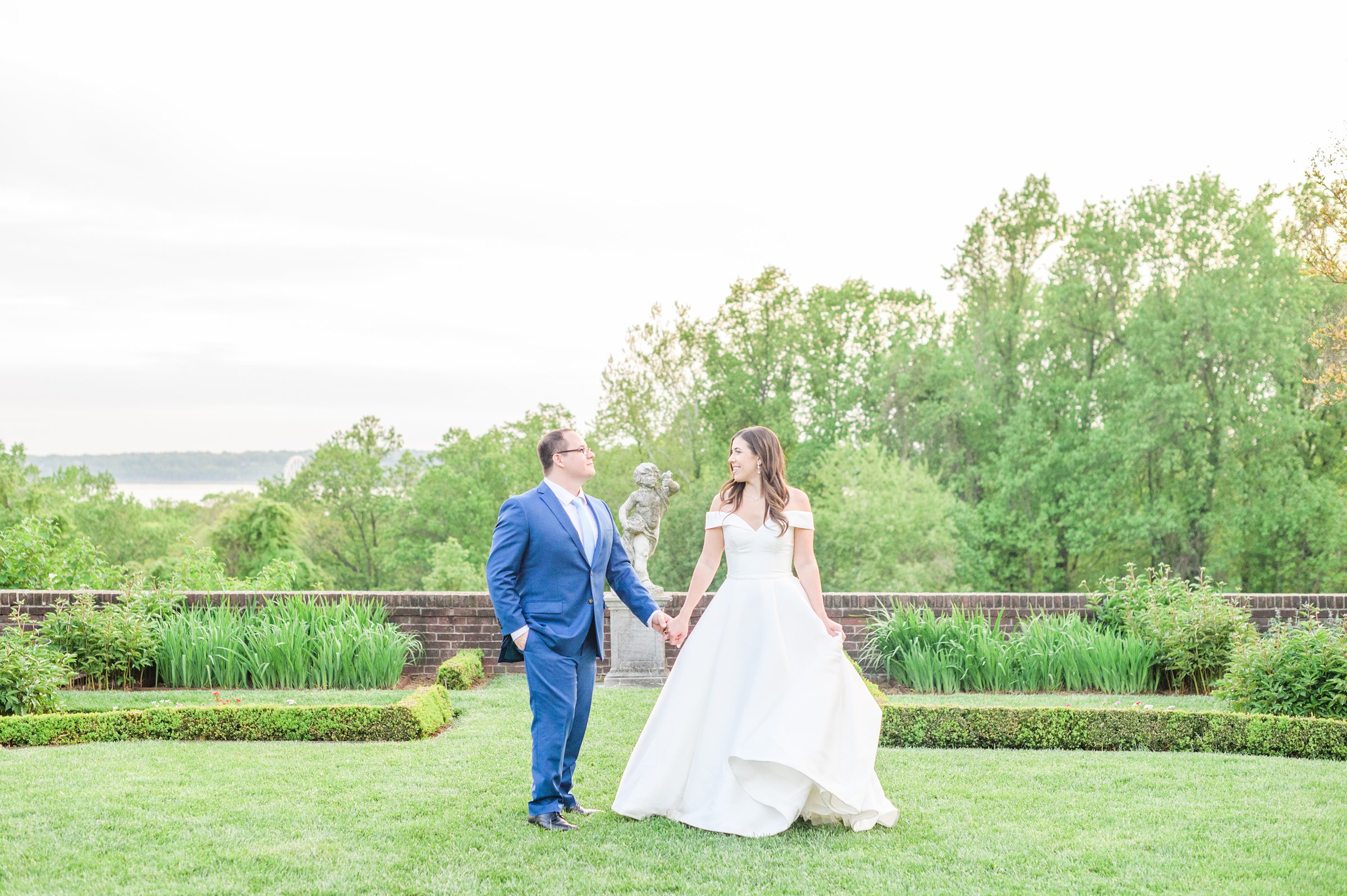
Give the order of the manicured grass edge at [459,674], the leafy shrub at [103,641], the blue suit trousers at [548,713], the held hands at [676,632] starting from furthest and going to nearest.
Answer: the leafy shrub at [103,641] → the manicured grass edge at [459,674] → the held hands at [676,632] → the blue suit trousers at [548,713]

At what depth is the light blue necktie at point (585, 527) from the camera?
5125 millimetres

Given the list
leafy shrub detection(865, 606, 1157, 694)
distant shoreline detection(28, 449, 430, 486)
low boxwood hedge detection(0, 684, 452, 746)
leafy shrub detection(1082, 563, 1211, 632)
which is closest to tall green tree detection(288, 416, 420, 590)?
distant shoreline detection(28, 449, 430, 486)

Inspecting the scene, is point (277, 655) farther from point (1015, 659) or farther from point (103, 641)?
point (1015, 659)

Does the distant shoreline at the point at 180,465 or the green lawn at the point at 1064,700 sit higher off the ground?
the distant shoreline at the point at 180,465

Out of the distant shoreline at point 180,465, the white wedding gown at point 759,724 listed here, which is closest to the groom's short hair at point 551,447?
the white wedding gown at point 759,724

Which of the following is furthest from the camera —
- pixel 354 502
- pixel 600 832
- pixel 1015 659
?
pixel 354 502

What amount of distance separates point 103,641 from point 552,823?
7039 mm

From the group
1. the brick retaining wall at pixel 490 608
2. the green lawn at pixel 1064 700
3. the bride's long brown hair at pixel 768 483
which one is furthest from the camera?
the brick retaining wall at pixel 490 608

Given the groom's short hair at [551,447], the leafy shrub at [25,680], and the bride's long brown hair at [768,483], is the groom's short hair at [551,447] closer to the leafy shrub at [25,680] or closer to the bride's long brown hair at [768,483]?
the bride's long brown hair at [768,483]

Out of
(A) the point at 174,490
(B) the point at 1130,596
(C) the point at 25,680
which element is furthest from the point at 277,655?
(A) the point at 174,490

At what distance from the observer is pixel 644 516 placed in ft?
34.7

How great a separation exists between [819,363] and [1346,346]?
3054cm

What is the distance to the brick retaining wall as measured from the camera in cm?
1127

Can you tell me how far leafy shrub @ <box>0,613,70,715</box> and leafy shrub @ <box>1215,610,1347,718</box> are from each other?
8879mm
